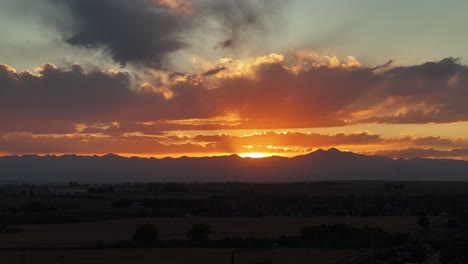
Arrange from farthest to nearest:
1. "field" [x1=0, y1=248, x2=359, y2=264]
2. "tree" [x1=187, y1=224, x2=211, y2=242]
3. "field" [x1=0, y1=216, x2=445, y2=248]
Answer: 1. "field" [x1=0, y1=216, x2=445, y2=248]
2. "tree" [x1=187, y1=224, x2=211, y2=242]
3. "field" [x1=0, y1=248, x2=359, y2=264]

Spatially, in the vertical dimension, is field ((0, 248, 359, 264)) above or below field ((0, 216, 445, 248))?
below

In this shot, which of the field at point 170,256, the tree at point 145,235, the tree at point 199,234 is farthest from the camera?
the tree at point 199,234

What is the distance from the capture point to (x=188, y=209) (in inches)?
4498

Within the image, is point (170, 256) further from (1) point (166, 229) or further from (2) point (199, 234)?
(1) point (166, 229)

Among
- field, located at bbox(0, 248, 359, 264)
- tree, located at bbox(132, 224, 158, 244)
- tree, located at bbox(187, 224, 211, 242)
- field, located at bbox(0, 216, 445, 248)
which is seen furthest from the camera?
field, located at bbox(0, 216, 445, 248)

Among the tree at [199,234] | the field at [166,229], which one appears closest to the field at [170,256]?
the tree at [199,234]

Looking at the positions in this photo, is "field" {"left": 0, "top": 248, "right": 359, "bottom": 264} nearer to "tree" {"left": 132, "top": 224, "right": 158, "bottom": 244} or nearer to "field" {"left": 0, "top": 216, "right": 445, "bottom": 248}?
"tree" {"left": 132, "top": 224, "right": 158, "bottom": 244}

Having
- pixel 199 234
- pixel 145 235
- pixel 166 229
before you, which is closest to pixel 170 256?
pixel 145 235

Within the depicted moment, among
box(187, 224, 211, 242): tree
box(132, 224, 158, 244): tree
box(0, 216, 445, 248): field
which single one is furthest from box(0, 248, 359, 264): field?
box(0, 216, 445, 248): field

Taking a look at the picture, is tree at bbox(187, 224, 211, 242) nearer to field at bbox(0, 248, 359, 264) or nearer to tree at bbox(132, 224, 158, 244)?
tree at bbox(132, 224, 158, 244)

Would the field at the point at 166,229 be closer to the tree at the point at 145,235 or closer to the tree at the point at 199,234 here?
the tree at the point at 199,234

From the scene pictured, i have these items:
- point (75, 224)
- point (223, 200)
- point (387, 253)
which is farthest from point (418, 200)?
point (387, 253)

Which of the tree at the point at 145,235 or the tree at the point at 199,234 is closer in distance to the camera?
the tree at the point at 145,235

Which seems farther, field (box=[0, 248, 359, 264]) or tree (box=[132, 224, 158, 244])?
tree (box=[132, 224, 158, 244])
